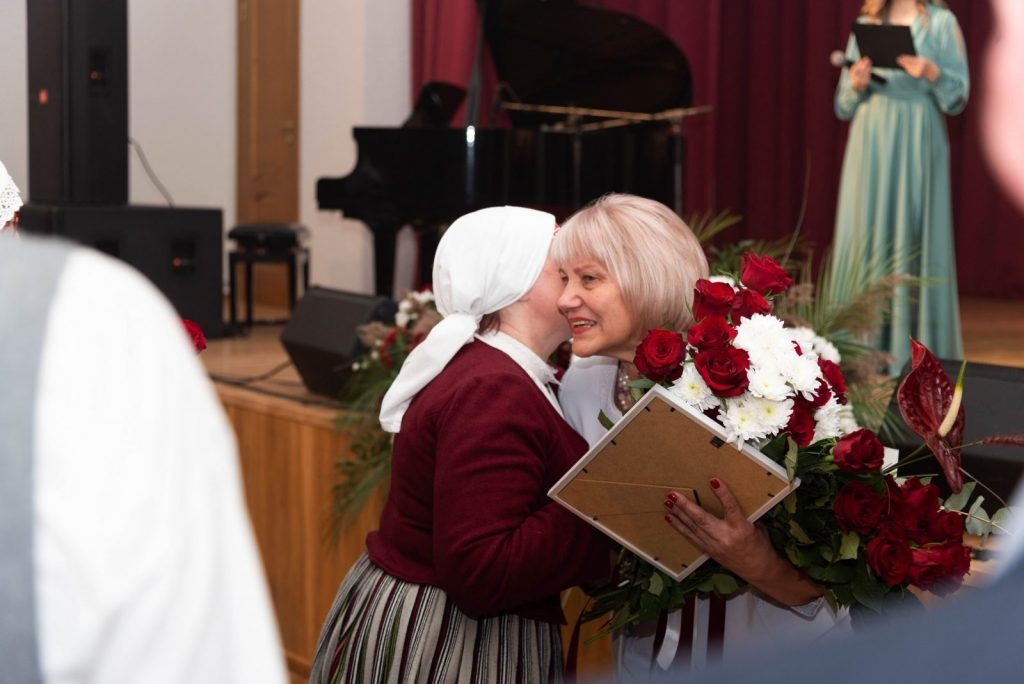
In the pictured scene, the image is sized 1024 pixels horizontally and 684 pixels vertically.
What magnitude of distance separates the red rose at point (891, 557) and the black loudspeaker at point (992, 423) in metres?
0.72

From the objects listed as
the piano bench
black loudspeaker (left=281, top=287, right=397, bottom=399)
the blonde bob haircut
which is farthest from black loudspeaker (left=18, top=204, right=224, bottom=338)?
the blonde bob haircut

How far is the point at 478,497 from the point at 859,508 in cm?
57

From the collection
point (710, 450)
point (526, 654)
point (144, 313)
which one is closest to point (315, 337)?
point (526, 654)

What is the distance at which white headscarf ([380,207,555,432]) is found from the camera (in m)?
2.25

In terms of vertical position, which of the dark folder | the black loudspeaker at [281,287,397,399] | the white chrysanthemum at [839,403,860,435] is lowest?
the black loudspeaker at [281,287,397,399]

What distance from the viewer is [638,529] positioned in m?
2.11

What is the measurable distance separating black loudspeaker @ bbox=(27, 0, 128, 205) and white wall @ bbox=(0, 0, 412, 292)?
1.69 metres

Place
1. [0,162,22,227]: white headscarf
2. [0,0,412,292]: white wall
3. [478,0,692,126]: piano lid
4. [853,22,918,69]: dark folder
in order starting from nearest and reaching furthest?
[0,162,22,227]: white headscarf < [853,22,918,69]: dark folder < [478,0,692,126]: piano lid < [0,0,412,292]: white wall

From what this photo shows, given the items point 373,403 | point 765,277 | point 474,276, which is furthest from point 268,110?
point 765,277

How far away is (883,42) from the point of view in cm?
547

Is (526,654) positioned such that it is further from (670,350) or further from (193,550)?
(193,550)

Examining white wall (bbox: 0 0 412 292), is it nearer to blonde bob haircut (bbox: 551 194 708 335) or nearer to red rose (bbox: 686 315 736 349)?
blonde bob haircut (bbox: 551 194 708 335)

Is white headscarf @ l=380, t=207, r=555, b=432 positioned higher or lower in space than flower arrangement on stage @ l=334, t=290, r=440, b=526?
higher

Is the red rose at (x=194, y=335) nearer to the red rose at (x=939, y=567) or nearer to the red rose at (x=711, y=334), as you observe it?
the red rose at (x=711, y=334)
